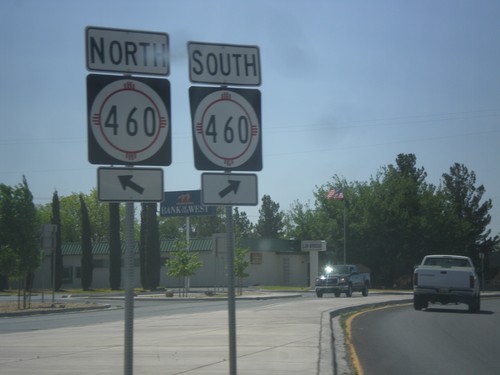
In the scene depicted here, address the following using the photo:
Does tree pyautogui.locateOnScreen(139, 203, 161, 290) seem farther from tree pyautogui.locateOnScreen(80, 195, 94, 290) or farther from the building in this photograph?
tree pyautogui.locateOnScreen(80, 195, 94, 290)

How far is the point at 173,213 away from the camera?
53.5 metres

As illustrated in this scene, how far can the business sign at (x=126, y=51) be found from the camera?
5.75 metres

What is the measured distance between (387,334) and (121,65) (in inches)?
531

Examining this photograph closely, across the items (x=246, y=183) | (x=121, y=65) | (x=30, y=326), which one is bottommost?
(x=30, y=326)

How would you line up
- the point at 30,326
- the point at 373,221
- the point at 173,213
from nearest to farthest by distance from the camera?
1. the point at 30,326
2. the point at 173,213
3. the point at 373,221

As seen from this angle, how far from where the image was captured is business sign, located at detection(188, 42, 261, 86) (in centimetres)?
636

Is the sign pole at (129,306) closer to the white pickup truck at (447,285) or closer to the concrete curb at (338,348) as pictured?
the concrete curb at (338,348)

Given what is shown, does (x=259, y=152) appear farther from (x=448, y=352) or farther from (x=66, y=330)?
(x=66, y=330)

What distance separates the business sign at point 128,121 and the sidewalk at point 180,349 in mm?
5694

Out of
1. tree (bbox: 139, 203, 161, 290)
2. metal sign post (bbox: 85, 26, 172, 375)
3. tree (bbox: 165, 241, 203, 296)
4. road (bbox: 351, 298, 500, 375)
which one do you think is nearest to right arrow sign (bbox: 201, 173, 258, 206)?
metal sign post (bbox: 85, 26, 172, 375)

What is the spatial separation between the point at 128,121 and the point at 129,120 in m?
0.01

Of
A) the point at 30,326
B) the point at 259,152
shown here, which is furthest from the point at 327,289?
the point at 259,152

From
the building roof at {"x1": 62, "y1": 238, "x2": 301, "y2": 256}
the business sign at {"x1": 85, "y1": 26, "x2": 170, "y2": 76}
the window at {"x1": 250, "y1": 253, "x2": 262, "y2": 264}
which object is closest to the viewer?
the business sign at {"x1": 85, "y1": 26, "x2": 170, "y2": 76}

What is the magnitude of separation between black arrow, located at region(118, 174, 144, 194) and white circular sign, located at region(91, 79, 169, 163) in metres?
0.13
